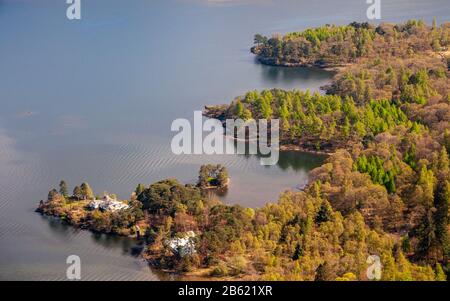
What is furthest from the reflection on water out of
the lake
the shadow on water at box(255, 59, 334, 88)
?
the shadow on water at box(255, 59, 334, 88)

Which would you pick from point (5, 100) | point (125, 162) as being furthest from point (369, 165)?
point (5, 100)

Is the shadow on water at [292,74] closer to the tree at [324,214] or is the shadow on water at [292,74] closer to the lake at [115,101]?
the lake at [115,101]

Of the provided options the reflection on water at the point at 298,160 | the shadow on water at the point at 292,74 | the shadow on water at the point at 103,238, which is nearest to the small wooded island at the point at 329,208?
the shadow on water at the point at 103,238

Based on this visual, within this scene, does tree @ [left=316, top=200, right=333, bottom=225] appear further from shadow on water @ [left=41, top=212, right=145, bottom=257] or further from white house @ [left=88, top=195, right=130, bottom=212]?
white house @ [left=88, top=195, right=130, bottom=212]

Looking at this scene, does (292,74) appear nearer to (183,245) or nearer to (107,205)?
(107,205)

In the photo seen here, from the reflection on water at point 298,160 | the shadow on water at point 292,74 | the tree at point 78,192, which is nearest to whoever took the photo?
the tree at point 78,192

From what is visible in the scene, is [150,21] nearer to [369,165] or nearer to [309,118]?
[309,118]
